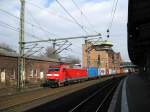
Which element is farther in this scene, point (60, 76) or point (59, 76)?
point (60, 76)

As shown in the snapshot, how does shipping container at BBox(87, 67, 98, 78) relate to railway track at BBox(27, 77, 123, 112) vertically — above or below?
above

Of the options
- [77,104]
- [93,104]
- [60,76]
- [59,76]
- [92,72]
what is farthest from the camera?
[92,72]

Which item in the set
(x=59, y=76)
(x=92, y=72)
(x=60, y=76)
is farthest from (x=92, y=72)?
(x=59, y=76)

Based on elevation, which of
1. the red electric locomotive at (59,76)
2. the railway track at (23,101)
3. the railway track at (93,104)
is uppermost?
the red electric locomotive at (59,76)

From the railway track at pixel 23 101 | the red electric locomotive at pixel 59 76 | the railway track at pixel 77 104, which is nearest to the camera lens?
the railway track at pixel 77 104

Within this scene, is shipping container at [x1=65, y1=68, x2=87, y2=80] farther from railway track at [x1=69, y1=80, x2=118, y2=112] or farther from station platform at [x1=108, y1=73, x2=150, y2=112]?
railway track at [x1=69, y1=80, x2=118, y2=112]

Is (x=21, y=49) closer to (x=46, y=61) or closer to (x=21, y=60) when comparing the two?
(x=21, y=60)

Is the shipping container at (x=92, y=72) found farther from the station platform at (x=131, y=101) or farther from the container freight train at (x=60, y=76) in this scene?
the station platform at (x=131, y=101)

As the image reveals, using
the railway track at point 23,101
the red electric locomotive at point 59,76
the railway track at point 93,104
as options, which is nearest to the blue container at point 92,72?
the red electric locomotive at point 59,76

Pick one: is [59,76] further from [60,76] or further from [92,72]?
[92,72]

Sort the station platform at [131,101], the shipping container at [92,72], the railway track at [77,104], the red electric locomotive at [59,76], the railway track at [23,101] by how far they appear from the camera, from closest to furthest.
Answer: the station platform at [131,101], the railway track at [77,104], the railway track at [23,101], the red electric locomotive at [59,76], the shipping container at [92,72]

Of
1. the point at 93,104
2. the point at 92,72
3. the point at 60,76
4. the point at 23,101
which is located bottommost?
the point at 93,104

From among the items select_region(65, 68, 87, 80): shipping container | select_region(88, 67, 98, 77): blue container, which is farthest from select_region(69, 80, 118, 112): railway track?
select_region(88, 67, 98, 77): blue container

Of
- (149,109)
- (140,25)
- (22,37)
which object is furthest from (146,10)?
(22,37)
